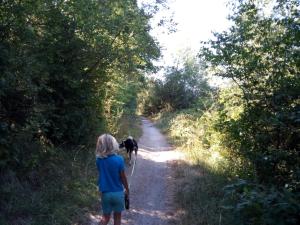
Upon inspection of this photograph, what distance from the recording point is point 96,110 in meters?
14.8

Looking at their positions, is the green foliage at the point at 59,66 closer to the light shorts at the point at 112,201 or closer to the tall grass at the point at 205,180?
the light shorts at the point at 112,201

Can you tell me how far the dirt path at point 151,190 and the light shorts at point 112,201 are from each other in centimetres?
229

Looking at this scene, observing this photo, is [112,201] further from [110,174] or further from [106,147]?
[106,147]

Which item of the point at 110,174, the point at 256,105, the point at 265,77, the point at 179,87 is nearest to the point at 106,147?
the point at 110,174

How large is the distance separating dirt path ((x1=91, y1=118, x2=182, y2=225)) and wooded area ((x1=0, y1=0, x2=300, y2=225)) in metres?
0.67

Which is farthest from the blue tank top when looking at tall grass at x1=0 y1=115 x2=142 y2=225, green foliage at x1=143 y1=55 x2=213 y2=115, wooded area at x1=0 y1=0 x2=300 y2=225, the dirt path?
green foliage at x1=143 y1=55 x2=213 y2=115

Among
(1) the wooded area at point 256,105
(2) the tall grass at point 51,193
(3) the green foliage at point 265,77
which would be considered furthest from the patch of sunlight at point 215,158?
(2) the tall grass at point 51,193

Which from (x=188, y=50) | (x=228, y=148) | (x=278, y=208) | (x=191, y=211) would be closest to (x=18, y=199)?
(x=191, y=211)

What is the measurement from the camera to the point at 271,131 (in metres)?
8.48

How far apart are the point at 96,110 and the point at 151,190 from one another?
14.9 ft

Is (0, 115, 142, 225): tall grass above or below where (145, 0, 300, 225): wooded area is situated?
below

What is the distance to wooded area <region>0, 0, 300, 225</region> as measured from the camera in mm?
7422

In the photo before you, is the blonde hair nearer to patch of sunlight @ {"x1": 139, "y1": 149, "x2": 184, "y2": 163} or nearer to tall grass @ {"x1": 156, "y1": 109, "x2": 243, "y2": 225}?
tall grass @ {"x1": 156, "y1": 109, "x2": 243, "y2": 225}

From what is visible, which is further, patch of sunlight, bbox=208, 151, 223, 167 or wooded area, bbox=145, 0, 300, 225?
patch of sunlight, bbox=208, 151, 223, 167
